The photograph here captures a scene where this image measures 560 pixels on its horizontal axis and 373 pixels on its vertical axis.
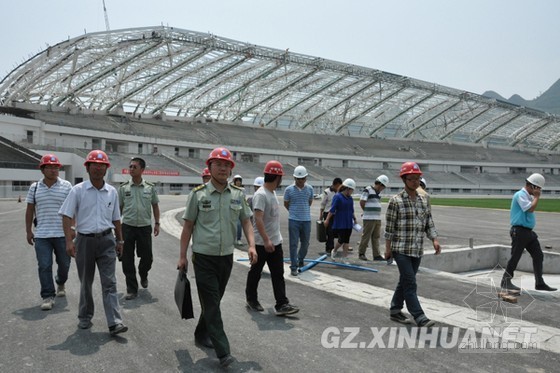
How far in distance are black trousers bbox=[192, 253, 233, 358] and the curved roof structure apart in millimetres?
39022

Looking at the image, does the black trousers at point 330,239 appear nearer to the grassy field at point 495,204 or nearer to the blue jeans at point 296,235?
the blue jeans at point 296,235

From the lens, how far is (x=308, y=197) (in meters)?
7.52

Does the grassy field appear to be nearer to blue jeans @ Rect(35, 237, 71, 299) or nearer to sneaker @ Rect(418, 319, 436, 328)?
sneaker @ Rect(418, 319, 436, 328)

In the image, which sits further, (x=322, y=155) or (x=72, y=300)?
(x=322, y=155)

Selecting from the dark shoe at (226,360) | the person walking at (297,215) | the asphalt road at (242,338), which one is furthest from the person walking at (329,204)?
the dark shoe at (226,360)

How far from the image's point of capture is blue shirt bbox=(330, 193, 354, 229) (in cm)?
902

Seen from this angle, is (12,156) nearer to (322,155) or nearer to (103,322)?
(103,322)

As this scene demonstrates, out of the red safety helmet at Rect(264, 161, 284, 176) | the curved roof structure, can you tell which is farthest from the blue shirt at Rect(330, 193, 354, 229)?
the curved roof structure

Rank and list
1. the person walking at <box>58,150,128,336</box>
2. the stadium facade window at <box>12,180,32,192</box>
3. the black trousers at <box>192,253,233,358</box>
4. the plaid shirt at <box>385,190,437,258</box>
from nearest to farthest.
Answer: the black trousers at <box>192,253,233,358</box>
the person walking at <box>58,150,128,336</box>
the plaid shirt at <box>385,190,437,258</box>
the stadium facade window at <box>12,180,32,192</box>

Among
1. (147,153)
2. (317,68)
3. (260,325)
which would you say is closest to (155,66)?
(147,153)

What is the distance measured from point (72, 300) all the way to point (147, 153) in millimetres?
51731

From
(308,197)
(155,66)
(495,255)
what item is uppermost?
(155,66)

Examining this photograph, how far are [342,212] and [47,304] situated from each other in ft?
19.4

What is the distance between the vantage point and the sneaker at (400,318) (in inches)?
190
